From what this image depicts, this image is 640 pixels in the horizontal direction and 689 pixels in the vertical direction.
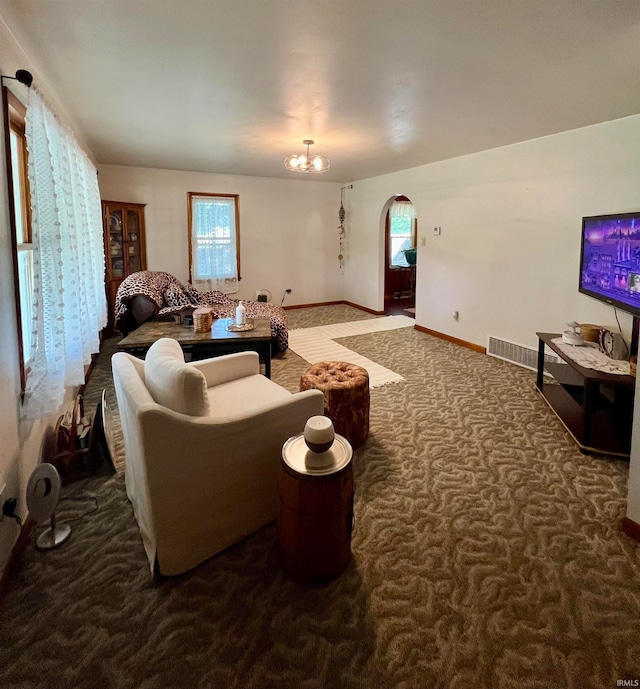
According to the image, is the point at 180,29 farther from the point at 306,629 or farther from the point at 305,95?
the point at 306,629

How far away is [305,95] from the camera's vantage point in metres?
2.90

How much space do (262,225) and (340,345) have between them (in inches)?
122

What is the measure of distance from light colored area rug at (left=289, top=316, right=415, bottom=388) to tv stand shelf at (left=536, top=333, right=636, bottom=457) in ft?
4.35

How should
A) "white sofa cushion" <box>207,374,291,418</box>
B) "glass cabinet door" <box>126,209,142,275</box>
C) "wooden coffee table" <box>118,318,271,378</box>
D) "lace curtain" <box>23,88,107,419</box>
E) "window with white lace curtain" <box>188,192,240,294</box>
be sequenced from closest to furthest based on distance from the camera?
"lace curtain" <box>23,88,107,419</box>, "white sofa cushion" <box>207,374,291,418</box>, "wooden coffee table" <box>118,318,271,378</box>, "glass cabinet door" <box>126,209,142,275</box>, "window with white lace curtain" <box>188,192,240,294</box>

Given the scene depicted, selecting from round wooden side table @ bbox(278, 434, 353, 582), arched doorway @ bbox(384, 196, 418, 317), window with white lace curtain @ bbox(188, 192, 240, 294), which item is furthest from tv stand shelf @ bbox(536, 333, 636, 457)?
window with white lace curtain @ bbox(188, 192, 240, 294)

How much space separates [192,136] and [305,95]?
5.85 ft

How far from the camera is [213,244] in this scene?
22.1 ft

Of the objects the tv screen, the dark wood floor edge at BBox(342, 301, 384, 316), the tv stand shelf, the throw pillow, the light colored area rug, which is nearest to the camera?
the tv stand shelf

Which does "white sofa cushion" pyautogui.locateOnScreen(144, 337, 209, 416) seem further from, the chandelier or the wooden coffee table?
the chandelier

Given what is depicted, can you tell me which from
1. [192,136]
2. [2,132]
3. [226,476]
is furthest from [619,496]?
[192,136]

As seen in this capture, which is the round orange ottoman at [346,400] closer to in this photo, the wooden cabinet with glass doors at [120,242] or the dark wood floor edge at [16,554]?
the dark wood floor edge at [16,554]

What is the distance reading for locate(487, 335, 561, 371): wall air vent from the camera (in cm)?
425

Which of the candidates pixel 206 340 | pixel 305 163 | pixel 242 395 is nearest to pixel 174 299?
pixel 206 340

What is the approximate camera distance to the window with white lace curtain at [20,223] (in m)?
1.89
